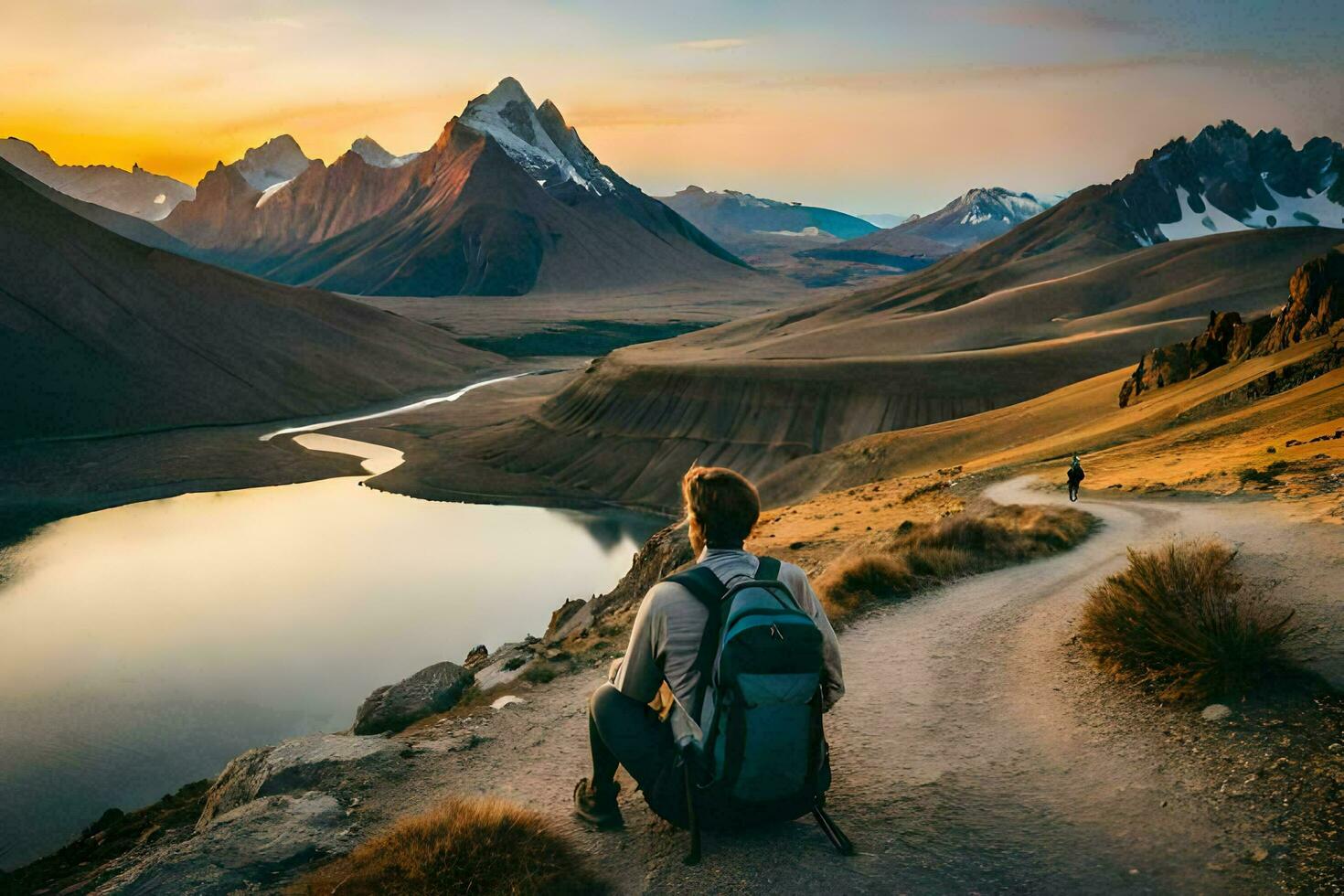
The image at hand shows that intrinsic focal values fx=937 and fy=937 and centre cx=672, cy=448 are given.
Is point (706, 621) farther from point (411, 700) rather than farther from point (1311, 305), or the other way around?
point (1311, 305)

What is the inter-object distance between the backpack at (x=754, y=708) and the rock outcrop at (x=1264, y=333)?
26.0 metres

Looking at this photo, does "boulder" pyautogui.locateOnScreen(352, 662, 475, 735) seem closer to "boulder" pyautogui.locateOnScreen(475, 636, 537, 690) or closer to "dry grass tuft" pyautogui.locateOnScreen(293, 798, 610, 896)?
"boulder" pyautogui.locateOnScreen(475, 636, 537, 690)

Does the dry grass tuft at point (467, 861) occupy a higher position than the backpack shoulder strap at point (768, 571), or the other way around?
the backpack shoulder strap at point (768, 571)

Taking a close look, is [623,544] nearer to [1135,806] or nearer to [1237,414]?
[1237,414]

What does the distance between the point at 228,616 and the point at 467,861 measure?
39.2 meters

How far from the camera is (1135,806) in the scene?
5.49 metres

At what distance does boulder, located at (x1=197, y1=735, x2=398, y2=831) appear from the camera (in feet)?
26.9

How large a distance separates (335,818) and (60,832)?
19.6 metres

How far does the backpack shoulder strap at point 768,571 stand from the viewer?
4833 millimetres

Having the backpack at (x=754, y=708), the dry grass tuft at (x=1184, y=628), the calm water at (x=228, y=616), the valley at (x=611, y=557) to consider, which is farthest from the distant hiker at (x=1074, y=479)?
the calm water at (x=228, y=616)

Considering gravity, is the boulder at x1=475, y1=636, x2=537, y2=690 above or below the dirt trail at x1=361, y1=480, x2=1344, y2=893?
below

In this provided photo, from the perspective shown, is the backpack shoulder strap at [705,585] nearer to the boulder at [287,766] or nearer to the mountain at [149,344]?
the boulder at [287,766]

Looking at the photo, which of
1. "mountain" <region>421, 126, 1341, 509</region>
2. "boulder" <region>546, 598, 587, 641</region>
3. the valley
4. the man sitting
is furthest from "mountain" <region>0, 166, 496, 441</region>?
the man sitting

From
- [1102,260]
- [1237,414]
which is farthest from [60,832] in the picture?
[1102,260]
